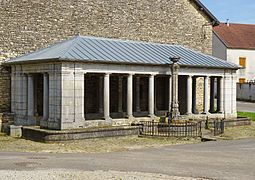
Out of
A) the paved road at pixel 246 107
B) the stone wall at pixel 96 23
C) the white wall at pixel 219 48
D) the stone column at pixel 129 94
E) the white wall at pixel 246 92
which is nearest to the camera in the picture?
the stone column at pixel 129 94

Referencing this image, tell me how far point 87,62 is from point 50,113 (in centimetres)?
306

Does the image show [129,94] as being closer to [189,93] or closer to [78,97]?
[78,97]

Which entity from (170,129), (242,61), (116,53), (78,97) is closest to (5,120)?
(78,97)

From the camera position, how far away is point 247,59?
5734 centimetres

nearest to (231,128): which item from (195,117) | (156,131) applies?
(195,117)

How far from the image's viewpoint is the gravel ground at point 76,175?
11570 mm

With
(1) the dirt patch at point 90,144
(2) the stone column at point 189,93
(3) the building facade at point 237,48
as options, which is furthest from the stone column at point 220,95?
(3) the building facade at point 237,48

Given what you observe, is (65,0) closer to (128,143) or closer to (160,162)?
(128,143)

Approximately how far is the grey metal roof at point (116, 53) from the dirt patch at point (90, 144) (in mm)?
4115

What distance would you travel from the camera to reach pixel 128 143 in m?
20.2

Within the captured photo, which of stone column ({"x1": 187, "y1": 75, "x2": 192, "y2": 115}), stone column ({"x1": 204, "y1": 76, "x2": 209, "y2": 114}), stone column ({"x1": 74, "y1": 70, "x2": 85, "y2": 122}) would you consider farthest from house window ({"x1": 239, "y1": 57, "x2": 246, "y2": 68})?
stone column ({"x1": 74, "y1": 70, "x2": 85, "y2": 122})

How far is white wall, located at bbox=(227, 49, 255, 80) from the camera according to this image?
5600 centimetres

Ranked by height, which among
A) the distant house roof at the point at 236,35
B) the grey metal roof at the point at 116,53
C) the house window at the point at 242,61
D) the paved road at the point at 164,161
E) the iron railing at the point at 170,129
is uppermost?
the distant house roof at the point at 236,35

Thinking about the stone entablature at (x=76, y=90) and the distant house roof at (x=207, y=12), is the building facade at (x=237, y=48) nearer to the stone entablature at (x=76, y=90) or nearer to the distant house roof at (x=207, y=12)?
the distant house roof at (x=207, y=12)
